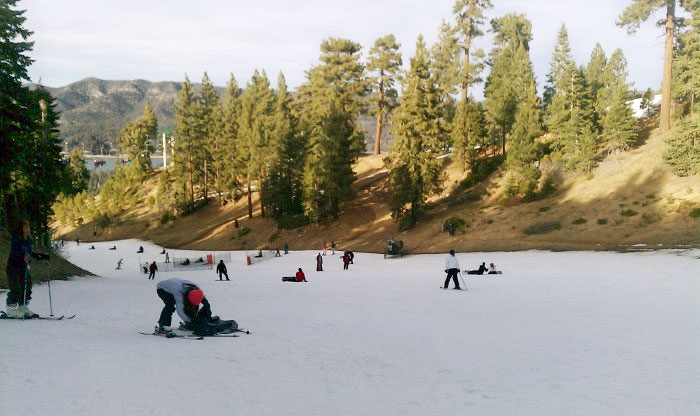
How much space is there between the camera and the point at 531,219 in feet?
149

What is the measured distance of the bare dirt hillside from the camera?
124ft

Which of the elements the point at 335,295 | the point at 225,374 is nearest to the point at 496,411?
the point at 225,374

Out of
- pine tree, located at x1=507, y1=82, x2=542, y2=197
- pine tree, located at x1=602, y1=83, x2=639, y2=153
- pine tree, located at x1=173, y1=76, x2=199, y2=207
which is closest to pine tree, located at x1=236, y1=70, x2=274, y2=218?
pine tree, located at x1=173, y1=76, x2=199, y2=207

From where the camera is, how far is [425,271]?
99.9ft

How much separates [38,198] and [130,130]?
3997 inches

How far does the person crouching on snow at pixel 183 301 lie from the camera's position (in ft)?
36.1

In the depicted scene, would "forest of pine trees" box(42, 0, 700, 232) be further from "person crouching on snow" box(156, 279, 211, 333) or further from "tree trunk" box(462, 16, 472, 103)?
"person crouching on snow" box(156, 279, 211, 333)

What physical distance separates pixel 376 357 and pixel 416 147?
43.7 meters

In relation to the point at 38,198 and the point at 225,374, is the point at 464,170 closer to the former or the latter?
the point at 38,198

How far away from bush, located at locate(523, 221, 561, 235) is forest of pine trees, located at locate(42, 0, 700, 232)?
7.27 metres

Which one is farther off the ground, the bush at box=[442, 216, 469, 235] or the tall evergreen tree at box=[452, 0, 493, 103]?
the tall evergreen tree at box=[452, 0, 493, 103]

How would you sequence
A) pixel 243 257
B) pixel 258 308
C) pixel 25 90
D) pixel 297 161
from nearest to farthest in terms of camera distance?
pixel 258 308, pixel 25 90, pixel 243 257, pixel 297 161

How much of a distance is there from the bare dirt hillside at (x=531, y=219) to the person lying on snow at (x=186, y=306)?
3165 centimetres

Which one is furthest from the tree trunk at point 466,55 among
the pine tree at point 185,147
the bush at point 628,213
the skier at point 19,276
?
the skier at point 19,276
